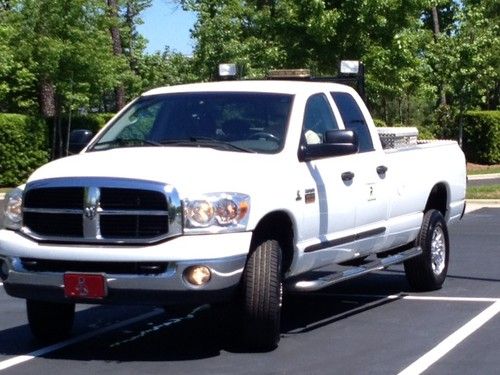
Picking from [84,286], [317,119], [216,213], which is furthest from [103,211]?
[317,119]

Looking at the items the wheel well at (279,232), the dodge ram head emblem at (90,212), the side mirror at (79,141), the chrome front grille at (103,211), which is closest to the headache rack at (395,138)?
the wheel well at (279,232)

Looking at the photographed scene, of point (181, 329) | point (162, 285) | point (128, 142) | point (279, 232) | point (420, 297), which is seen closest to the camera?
point (162, 285)

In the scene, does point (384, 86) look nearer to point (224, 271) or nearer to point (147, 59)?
point (147, 59)

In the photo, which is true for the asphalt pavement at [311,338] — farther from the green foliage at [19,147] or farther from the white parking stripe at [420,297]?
the green foliage at [19,147]

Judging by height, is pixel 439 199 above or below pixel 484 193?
above

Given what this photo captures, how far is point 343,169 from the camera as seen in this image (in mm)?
9938

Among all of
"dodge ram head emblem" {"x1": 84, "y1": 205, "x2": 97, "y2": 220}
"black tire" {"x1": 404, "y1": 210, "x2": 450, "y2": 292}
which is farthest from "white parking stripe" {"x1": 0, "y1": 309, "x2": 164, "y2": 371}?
"black tire" {"x1": 404, "y1": 210, "x2": 450, "y2": 292}

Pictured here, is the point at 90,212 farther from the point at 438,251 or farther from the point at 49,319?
the point at 438,251

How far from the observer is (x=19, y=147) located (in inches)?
1218

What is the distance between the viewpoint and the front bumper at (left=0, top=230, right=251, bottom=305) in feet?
26.7

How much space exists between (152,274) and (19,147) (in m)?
23.4

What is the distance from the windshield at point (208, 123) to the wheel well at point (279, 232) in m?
0.62

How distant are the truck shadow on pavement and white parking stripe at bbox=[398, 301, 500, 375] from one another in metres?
1.10

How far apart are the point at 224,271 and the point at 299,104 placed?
6.90 feet
